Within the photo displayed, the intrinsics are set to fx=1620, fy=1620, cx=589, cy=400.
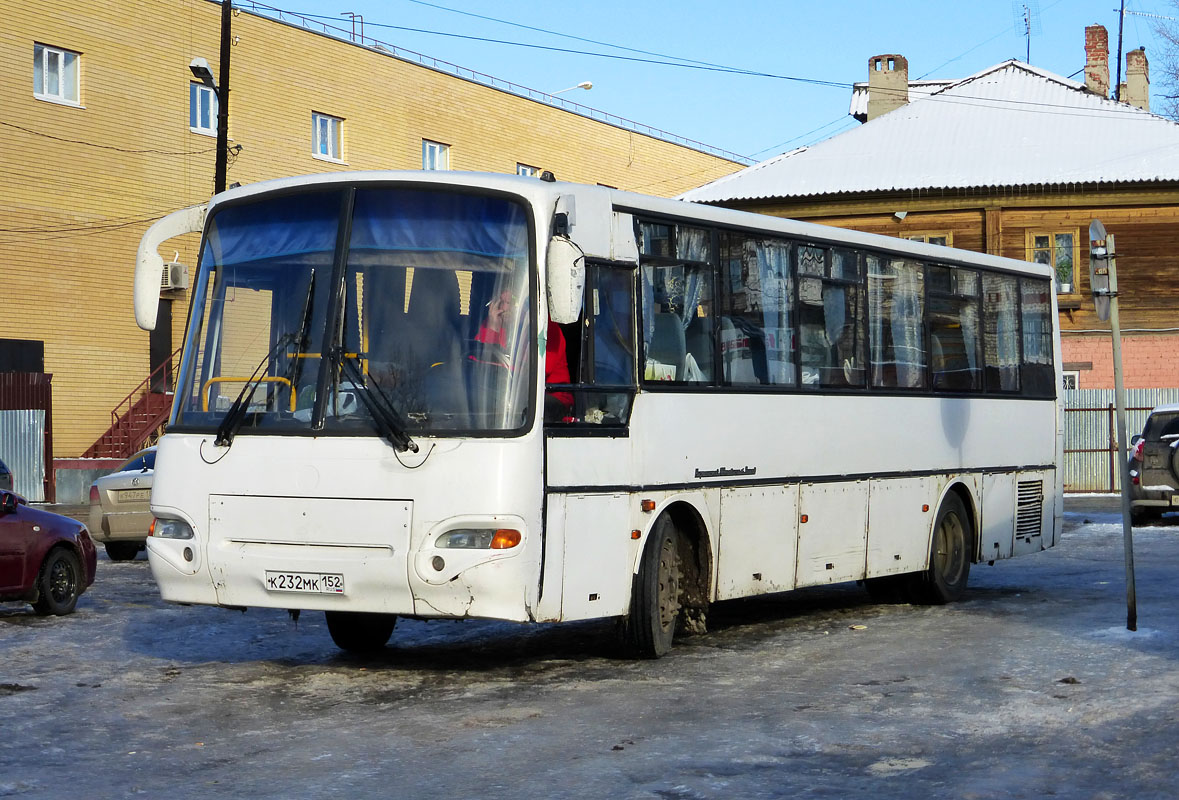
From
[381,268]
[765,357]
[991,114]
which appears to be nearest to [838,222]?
[991,114]

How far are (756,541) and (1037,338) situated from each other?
6143 mm

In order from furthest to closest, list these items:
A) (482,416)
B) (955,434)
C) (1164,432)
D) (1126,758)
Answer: (1164,432) → (955,434) → (482,416) → (1126,758)

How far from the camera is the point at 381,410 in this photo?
9.63 meters

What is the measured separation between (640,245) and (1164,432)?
18045mm

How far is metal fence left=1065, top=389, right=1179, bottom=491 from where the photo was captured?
1513 inches

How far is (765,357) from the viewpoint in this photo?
1238 centimetres

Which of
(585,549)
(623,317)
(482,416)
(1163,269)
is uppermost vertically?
(1163,269)

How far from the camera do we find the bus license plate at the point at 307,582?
31.4 feet

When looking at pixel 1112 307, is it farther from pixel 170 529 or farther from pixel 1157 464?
pixel 1157 464

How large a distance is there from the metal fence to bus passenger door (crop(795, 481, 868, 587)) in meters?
26.4

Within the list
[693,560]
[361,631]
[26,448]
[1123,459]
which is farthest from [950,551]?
[26,448]

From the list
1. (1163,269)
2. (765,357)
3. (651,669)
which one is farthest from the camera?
(1163,269)

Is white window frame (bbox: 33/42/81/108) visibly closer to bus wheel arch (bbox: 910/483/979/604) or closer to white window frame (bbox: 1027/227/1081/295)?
white window frame (bbox: 1027/227/1081/295)

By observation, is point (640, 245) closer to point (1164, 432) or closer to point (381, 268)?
point (381, 268)
